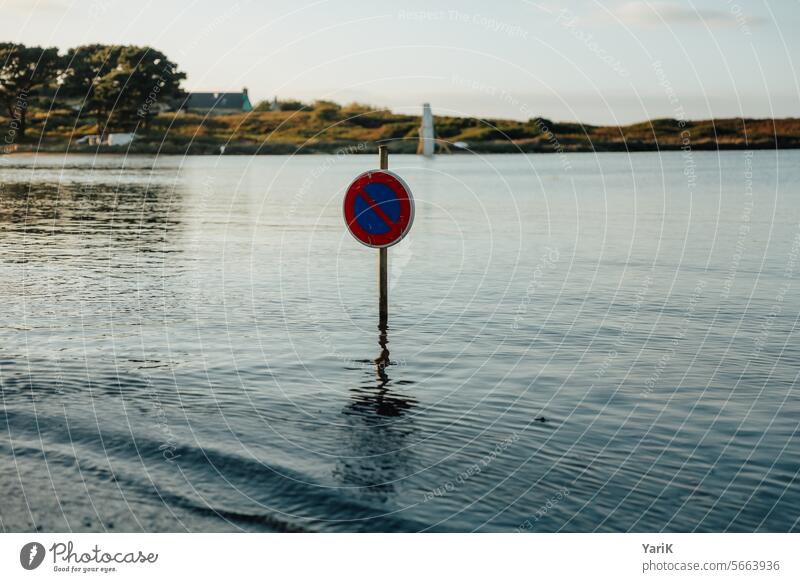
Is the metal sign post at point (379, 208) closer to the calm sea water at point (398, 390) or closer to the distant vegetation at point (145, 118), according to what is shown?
the calm sea water at point (398, 390)

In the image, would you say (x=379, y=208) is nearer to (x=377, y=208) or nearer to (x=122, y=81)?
(x=377, y=208)

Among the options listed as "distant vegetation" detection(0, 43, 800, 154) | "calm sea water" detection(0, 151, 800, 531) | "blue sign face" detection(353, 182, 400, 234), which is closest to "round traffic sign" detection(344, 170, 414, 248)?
"blue sign face" detection(353, 182, 400, 234)

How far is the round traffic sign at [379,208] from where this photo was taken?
46.3 ft

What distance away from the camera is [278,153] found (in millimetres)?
166625

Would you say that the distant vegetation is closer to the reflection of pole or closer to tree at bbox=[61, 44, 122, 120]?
tree at bbox=[61, 44, 122, 120]

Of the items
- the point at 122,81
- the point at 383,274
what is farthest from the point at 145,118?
the point at 383,274

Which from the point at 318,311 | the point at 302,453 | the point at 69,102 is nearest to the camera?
the point at 302,453

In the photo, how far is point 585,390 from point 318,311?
25.8ft

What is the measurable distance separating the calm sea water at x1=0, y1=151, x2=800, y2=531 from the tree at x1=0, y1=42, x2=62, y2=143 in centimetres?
10857

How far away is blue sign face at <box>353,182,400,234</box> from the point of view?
14.2m

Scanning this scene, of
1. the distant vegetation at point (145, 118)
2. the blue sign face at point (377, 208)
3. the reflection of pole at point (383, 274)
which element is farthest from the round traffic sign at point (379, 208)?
the distant vegetation at point (145, 118)
